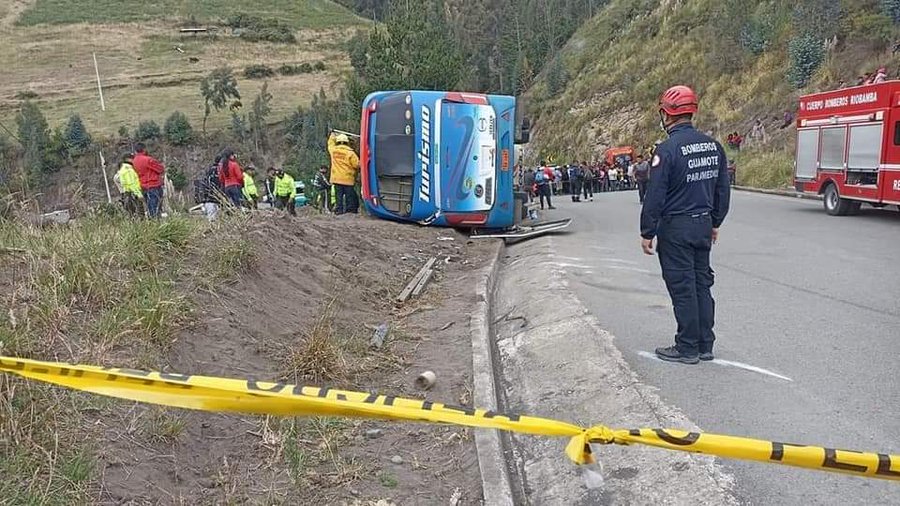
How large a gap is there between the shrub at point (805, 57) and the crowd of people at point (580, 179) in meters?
7.82

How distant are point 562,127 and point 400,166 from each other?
4571 cm

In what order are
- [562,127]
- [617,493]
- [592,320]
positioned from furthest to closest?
[562,127], [592,320], [617,493]

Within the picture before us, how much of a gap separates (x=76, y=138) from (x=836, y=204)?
5806 centimetres

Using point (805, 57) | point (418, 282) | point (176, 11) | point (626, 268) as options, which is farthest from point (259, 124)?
point (626, 268)

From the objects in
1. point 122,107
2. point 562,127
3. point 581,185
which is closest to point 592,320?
point 581,185

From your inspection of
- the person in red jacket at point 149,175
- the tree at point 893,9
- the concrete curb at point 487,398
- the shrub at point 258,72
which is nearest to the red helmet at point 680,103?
the concrete curb at point 487,398

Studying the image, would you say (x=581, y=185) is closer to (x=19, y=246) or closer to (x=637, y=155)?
(x=637, y=155)

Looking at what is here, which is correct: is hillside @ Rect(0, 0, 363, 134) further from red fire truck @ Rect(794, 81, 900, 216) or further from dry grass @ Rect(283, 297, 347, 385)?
dry grass @ Rect(283, 297, 347, 385)

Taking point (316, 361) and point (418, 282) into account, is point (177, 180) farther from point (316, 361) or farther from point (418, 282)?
point (316, 361)

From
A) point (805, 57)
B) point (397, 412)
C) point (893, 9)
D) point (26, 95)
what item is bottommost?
point (397, 412)

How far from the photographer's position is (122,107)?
7644cm

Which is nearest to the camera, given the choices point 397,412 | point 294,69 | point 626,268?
point 397,412

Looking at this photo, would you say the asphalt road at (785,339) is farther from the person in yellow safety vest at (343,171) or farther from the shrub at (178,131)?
the shrub at (178,131)

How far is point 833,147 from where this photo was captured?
54.1 ft
